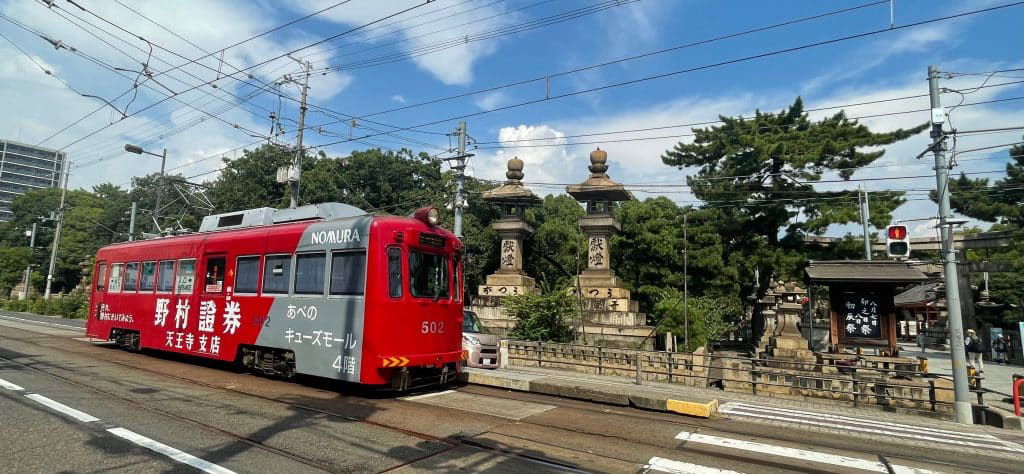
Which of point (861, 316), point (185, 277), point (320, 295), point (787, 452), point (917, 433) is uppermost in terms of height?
point (185, 277)

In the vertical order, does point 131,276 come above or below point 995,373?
above

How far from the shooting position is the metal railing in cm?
1161

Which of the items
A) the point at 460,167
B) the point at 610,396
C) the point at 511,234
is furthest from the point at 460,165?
the point at 610,396

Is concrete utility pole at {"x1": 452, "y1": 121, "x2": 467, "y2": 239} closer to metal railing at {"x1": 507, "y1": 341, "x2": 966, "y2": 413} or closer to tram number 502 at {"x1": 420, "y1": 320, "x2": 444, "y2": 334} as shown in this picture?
metal railing at {"x1": 507, "y1": 341, "x2": 966, "y2": 413}

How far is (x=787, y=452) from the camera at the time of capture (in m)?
6.62

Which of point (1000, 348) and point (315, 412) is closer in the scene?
point (315, 412)

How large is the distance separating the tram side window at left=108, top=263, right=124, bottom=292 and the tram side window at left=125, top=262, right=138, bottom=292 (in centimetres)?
43

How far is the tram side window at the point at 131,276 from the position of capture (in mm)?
14195

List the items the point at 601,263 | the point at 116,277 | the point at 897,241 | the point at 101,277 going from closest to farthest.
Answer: the point at 897,241
the point at 116,277
the point at 101,277
the point at 601,263

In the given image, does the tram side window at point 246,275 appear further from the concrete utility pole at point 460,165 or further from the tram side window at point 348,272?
the concrete utility pole at point 460,165

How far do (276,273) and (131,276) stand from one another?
716 centimetres

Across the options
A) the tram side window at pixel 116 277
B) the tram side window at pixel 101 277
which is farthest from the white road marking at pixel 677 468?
the tram side window at pixel 101 277

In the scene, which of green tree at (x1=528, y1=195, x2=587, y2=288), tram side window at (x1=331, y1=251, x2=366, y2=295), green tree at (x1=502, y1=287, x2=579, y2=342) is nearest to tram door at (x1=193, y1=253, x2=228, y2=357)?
tram side window at (x1=331, y1=251, x2=366, y2=295)

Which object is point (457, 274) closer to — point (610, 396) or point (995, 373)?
point (610, 396)
